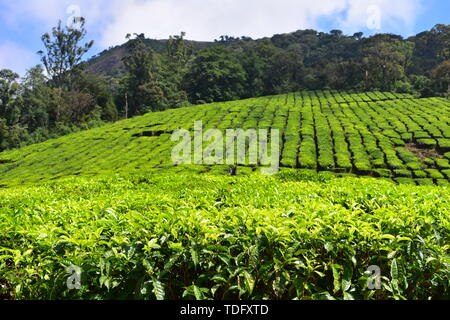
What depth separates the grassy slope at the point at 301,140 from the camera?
24.5 metres

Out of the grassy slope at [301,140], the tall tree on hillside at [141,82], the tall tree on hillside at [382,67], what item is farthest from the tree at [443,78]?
the tall tree on hillside at [141,82]

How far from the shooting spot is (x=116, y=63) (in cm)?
15575

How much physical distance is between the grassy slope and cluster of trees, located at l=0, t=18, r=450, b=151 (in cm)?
1538

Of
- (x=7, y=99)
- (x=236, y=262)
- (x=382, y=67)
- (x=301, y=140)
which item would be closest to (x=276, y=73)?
(x=382, y=67)

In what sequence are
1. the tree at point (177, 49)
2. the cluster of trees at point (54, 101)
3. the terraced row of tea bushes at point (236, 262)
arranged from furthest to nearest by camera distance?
the tree at point (177, 49) → the cluster of trees at point (54, 101) → the terraced row of tea bushes at point (236, 262)

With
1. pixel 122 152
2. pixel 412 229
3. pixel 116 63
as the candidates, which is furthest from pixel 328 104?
pixel 116 63

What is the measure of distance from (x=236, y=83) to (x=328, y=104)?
93.6 ft

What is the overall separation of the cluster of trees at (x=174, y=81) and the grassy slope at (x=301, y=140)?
1538 cm

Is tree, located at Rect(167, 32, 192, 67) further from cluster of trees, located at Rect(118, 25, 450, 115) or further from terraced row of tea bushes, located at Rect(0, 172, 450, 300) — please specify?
terraced row of tea bushes, located at Rect(0, 172, 450, 300)

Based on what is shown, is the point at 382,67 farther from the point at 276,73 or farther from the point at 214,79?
the point at 214,79

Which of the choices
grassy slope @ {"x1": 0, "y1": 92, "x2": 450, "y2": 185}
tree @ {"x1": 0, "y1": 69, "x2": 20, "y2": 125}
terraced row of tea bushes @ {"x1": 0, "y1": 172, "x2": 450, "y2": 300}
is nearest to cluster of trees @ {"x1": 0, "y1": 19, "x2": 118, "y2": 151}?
tree @ {"x1": 0, "y1": 69, "x2": 20, "y2": 125}

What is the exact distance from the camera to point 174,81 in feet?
242

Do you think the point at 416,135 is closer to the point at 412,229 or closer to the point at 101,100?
the point at 412,229

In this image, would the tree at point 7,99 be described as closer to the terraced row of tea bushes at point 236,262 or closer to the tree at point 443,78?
the terraced row of tea bushes at point 236,262
